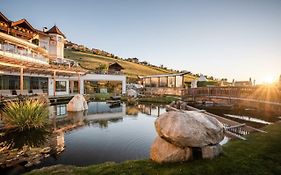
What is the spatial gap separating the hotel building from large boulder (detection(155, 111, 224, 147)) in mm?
18238

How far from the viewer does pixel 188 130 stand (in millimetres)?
5973

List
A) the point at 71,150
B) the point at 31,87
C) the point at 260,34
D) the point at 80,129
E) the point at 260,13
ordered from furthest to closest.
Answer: the point at 31,87 < the point at 260,34 < the point at 260,13 < the point at 80,129 < the point at 71,150

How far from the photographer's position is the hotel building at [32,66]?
895 inches

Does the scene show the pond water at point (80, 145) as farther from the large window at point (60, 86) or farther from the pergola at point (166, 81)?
the pergola at point (166, 81)

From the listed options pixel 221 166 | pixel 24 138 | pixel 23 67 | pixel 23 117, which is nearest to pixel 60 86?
pixel 23 67

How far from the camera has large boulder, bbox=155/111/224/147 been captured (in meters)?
5.96

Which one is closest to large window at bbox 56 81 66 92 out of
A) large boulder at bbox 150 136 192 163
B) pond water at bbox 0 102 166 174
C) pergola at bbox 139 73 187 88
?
pond water at bbox 0 102 166 174

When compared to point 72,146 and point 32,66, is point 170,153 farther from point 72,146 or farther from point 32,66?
point 32,66

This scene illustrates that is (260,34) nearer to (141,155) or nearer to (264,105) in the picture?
(264,105)

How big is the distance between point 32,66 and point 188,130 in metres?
23.5

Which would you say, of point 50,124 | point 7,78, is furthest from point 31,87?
point 50,124

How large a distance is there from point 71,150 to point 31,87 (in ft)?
84.8

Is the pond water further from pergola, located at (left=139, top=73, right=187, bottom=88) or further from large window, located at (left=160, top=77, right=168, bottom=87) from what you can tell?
large window, located at (left=160, top=77, right=168, bottom=87)

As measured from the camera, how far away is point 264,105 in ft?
54.1
